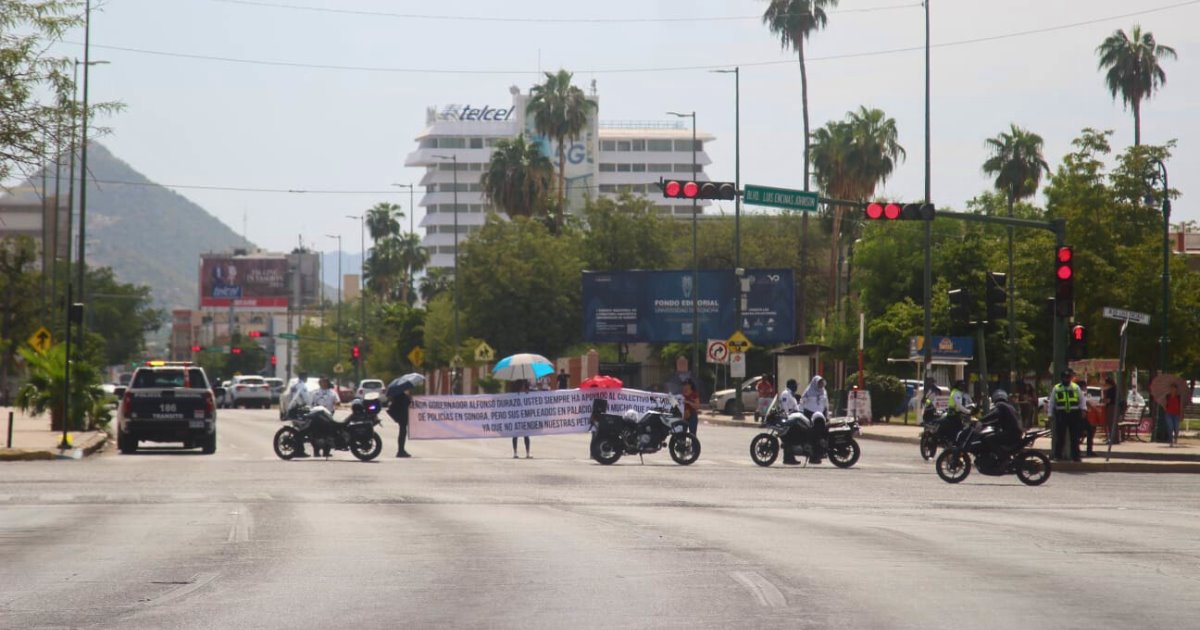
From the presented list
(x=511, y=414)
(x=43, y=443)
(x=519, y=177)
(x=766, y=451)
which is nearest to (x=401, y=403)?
(x=511, y=414)

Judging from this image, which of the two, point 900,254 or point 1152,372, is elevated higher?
point 900,254

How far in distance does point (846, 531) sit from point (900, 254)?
52.1 metres

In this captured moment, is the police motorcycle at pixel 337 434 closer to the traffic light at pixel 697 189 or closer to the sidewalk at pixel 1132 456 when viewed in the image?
the traffic light at pixel 697 189

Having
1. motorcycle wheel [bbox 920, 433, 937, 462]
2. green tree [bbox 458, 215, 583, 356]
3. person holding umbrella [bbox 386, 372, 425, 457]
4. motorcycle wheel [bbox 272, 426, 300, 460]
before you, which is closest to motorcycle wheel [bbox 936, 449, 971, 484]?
motorcycle wheel [bbox 920, 433, 937, 462]

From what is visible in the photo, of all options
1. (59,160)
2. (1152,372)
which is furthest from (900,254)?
(59,160)

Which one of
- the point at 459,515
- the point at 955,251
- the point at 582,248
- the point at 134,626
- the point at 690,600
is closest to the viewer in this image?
the point at 134,626

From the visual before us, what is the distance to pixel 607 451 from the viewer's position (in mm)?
30797

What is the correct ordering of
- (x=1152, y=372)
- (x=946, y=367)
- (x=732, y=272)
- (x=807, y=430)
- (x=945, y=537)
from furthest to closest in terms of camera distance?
(x=732, y=272)
(x=946, y=367)
(x=1152, y=372)
(x=807, y=430)
(x=945, y=537)

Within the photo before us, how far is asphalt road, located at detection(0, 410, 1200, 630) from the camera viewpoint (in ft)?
33.1

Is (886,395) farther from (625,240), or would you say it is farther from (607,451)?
(625,240)

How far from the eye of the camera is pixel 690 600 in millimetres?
10648

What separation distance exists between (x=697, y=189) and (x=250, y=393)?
52.5 metres

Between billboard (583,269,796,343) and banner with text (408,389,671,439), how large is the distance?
31.9 meters

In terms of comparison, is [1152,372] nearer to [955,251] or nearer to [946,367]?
[946,367]
